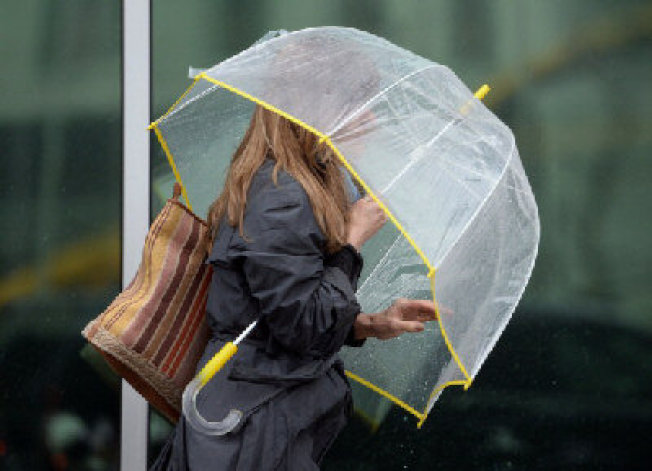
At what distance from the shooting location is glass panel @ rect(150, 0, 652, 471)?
359cm

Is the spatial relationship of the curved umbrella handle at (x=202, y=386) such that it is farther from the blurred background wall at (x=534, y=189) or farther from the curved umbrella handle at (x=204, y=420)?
the blurred background wall at (x=534, y=189)

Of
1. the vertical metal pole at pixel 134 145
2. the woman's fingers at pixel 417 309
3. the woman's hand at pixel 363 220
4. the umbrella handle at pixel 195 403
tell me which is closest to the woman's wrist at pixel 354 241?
the woman's hand at pixel 363 220

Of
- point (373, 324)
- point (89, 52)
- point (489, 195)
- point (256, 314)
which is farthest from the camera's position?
point (89, 52)

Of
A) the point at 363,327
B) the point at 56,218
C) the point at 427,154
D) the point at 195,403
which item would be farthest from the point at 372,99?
the point at 56,218

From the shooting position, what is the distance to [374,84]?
7.32 feet

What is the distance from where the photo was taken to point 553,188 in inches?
143

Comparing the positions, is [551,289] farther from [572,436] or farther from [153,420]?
[153,420]

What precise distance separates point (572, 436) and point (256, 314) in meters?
1.79

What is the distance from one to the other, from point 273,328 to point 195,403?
10.8 inches

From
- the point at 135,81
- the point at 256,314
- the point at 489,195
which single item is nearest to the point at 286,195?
the point at 256,314

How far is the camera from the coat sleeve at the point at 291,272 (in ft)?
7.32

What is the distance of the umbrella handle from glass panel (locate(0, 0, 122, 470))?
1344 mm

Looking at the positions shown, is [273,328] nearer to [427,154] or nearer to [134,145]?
[427,154]

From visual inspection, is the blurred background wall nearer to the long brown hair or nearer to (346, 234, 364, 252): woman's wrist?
the long brown hair
